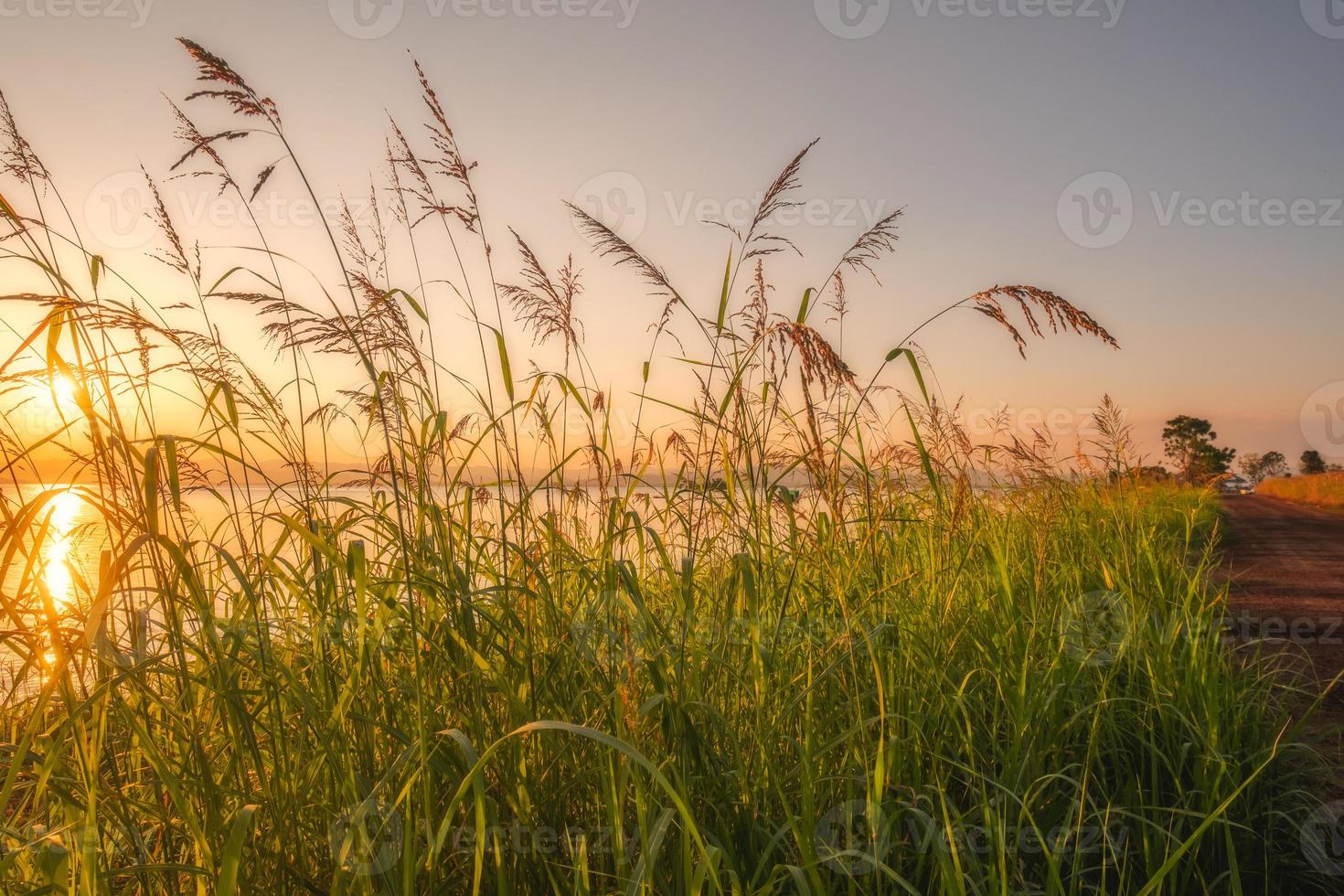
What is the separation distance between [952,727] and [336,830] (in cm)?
174

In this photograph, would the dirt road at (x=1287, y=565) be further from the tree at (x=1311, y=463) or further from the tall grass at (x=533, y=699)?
the tree at (x=1311, y=463)

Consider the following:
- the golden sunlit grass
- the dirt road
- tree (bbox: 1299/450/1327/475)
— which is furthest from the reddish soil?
tree (bbox: 1299/450/1327/475)

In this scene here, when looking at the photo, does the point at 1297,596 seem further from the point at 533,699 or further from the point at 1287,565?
the point at 533,699

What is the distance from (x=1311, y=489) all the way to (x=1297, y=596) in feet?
62.8

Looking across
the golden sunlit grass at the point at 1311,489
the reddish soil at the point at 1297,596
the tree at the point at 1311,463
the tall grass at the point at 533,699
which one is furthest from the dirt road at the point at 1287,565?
the tree at the point at 1311,463

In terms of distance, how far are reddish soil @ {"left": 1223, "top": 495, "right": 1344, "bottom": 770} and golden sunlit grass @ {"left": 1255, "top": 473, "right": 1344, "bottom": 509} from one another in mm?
8359

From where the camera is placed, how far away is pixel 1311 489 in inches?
799

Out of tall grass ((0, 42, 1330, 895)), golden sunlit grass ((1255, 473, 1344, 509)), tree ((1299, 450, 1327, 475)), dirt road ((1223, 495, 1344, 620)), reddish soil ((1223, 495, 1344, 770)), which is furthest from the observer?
tree ((1299, 450, 1327, 475))

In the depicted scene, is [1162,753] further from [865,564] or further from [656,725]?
[656,725]

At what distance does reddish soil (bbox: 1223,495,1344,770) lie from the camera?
3.64 metres

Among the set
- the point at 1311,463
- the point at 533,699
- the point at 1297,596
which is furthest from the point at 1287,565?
the point at 1311,463

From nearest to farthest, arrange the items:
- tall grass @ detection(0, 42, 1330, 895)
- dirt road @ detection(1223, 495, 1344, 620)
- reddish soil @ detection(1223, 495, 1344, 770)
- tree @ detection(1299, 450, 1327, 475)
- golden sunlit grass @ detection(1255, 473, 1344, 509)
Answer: tall grass @ detection(0, 42, 1330, 895) → reddish soil @ detection(1223, 495, 1344, 770) → dirt road @ detection(1223, 495, 1344, 620) → golden sunlit grass @ detection(1255, 473, 1344, 509) → tree @ detection(1299, 450, 1327, 475)

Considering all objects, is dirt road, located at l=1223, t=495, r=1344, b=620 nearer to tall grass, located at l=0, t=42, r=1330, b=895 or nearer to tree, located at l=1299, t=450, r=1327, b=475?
tall grass, located at l=0, t=42, r=1330, b=895

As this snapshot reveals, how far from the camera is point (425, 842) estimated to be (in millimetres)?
1612
